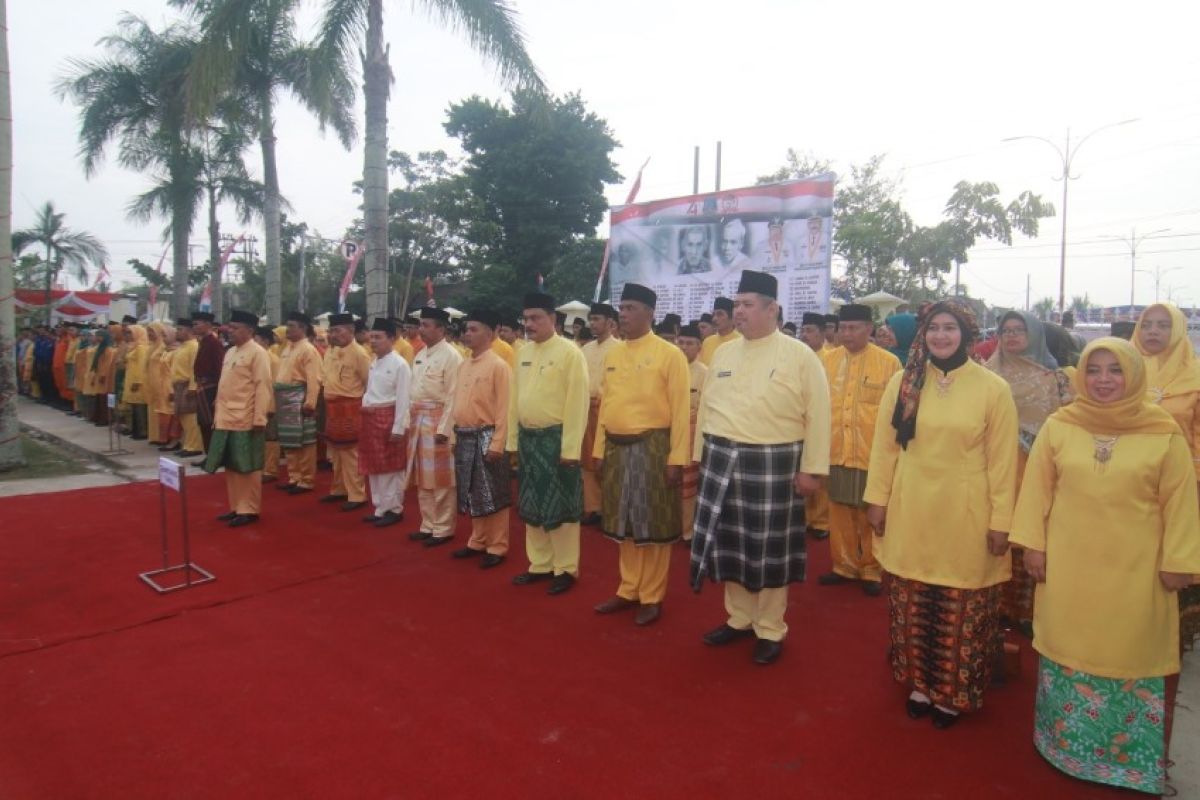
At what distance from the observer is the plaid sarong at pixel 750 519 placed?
3.53 m

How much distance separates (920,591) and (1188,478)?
39.5 inches

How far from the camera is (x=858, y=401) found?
15.4 ft

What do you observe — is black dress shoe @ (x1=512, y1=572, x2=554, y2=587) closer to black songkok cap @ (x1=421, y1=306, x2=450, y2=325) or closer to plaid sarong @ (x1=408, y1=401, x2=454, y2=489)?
plaid sarong @ (x1=408, y1=401, x2=454, y2=489)

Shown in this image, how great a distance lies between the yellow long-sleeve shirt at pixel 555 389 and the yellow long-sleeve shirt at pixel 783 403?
1.15 meters

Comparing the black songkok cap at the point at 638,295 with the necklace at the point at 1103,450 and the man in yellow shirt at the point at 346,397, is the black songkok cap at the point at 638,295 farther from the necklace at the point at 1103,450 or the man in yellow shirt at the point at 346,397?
the man in yellow shirt at the point at 346,397

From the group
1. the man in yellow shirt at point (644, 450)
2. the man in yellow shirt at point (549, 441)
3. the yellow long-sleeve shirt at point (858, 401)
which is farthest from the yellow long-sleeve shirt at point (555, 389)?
the yellow long-sleeve shirt at point (858, 401)

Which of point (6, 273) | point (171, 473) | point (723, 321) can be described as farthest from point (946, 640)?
point (6, 273)

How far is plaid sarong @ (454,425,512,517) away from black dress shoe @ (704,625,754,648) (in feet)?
6.11

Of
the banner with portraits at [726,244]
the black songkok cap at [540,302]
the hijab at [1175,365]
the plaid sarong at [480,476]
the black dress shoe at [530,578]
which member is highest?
the banner with portraits at [726,244]

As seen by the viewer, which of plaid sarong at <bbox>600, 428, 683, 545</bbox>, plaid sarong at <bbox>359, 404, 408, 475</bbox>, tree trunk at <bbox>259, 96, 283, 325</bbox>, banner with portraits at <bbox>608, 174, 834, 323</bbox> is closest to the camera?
plaid sarong at <bbox>600, 428, 683, 545</bbox>

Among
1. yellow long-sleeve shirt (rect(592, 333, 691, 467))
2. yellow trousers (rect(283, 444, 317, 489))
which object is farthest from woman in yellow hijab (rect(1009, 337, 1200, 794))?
yellow trousers (rect(283, 444, 317, 489))

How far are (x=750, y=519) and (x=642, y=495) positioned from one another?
2.23 ft

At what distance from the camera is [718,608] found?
4.29 meters

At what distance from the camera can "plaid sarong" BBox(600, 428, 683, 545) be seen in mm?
4016
